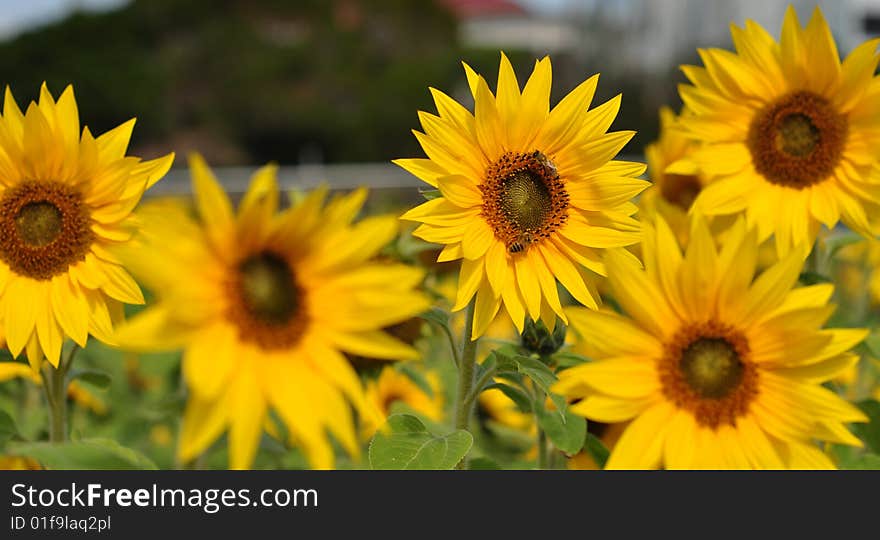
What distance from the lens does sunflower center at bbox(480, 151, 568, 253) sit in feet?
4.97

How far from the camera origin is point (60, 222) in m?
1.48

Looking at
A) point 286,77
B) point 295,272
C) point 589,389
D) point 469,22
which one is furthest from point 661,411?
point 469,22

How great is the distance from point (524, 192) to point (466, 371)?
0.29 metres

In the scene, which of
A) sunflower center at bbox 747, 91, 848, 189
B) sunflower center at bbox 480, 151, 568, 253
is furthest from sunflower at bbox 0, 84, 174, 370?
sunflower center at bbox 747, 91, 848, 189

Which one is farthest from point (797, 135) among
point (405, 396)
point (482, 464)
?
point (405, 396)

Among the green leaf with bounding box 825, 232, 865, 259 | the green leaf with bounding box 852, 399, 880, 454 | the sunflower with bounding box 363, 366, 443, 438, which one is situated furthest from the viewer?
the sunflower with bounding box 363, 366, 443, 438

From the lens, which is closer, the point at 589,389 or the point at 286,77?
the point at 589,389

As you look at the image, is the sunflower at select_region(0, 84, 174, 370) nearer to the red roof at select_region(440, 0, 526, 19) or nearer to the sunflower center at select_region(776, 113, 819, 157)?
the sunflower center at select_region(776, 113, 819, 157)

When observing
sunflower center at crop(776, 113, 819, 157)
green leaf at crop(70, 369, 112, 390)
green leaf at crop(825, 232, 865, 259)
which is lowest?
green leaf at crop(70, 369, 112, 390)

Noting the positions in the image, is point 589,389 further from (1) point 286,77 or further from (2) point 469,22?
(2) point 469,22

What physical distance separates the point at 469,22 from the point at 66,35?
23624 mm

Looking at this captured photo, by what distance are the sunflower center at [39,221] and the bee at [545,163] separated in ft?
2.40

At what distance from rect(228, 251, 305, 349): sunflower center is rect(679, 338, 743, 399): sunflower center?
551 mm
